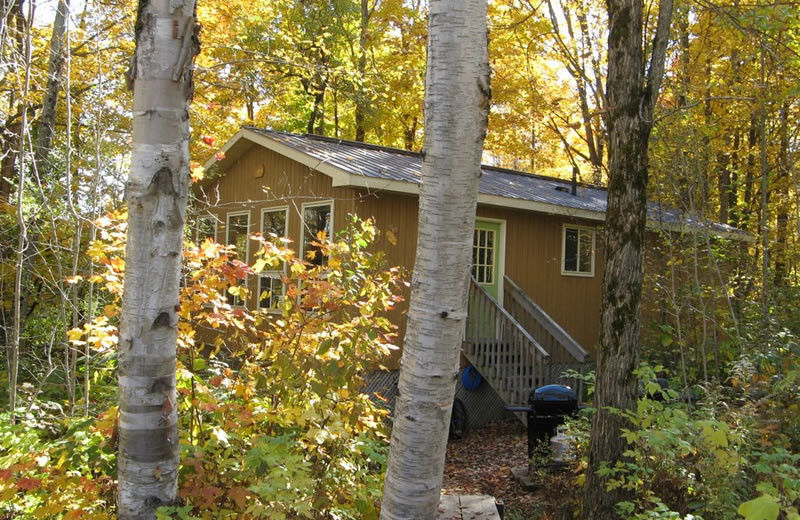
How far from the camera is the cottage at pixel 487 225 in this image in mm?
9555

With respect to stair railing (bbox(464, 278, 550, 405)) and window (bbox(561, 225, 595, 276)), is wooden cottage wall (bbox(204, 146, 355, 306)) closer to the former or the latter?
stair railing (bbox(464, 278, 550, 405))

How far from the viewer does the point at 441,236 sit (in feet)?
7.78

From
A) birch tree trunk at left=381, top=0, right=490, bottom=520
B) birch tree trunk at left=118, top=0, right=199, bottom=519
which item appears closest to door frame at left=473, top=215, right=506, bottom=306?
birch tree trunk at left=118, top=0, right=199, bottom=519

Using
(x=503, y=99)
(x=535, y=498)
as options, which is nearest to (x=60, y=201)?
(x=535, y=498)

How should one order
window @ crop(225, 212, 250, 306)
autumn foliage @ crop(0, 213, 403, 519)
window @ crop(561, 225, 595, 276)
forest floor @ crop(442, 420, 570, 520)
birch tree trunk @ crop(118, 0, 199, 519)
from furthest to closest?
1. window @ crop(561, 225, 595, 276)
2. window @ crop(225, 212, 250, 306)
3. forest floor @ crop(442, 420, 570, 520)
4. autumn foliage @ crop(0, 213, 403, 519)
5. birch tree trunk @ crop(118, 0, 199, 519)

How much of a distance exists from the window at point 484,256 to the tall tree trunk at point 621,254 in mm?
6474

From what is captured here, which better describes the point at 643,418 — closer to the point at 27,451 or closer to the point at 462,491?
the point at 462,491

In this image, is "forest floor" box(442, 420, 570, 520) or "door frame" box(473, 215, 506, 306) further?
"door frame" box(473, 215, 506, 306)

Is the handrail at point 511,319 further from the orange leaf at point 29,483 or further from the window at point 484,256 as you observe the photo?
the orange leaf at point 29,483

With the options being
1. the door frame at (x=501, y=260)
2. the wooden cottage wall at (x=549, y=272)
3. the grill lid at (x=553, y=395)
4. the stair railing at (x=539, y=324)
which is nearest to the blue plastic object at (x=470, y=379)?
the stair railing at (x=539, y=324)

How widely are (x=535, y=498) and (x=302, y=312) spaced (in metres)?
3.44

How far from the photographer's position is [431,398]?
7.79 feet

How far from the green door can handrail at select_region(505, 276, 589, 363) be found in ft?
0.85

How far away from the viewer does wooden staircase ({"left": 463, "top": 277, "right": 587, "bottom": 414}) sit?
9.50 meters
